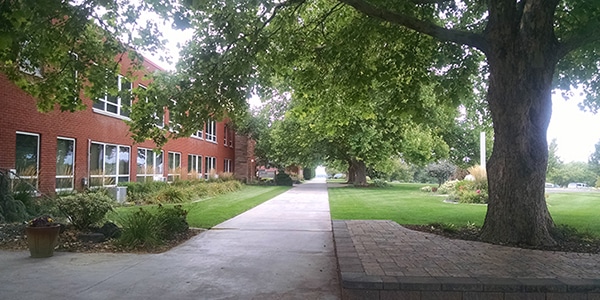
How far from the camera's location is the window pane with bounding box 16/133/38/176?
43.3 ft

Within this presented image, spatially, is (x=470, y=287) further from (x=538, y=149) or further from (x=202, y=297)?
(x=538, y=149)

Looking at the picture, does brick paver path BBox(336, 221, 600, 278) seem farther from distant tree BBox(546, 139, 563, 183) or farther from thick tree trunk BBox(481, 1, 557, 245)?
distant tree BBox(546, 139, 563, 183)

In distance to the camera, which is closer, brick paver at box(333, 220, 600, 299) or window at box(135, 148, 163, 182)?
brick paver at box(333, 220, 600, 299)

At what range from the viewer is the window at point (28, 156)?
12.9 meters

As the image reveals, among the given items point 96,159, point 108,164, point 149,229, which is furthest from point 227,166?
point 149,229

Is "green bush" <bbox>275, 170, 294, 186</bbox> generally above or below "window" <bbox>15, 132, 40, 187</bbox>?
below

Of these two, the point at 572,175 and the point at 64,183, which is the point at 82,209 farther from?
the point at 572,175

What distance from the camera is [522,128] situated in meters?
7.65

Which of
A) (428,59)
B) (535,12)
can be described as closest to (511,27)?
(535,12)

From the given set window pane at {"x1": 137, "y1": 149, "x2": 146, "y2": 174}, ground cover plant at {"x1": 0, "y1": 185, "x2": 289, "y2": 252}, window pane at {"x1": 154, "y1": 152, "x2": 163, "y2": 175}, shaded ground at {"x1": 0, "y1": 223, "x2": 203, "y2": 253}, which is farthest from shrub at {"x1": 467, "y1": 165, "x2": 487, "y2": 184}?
window pane at {"x1": 154, "y1": 152, "x2": 163, "y2": 175}

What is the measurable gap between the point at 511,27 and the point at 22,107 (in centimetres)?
1363

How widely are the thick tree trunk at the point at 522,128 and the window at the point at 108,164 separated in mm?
14255

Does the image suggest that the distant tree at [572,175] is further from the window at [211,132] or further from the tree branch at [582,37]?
the tree branch at [582,37]


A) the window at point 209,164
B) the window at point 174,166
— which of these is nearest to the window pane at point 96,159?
the window at point 174,166
